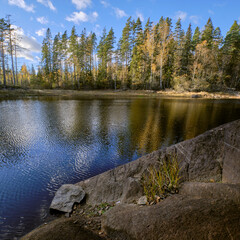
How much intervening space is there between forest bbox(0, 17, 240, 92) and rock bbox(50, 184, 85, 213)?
146 ft

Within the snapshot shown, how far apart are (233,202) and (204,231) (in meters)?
0.55

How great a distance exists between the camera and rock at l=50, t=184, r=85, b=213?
4111 mm

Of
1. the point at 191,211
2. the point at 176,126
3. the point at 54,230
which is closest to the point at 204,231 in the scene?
the point at 191,211

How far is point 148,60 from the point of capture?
48.5 metres

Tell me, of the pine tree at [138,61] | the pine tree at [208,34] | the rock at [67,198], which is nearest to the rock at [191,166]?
the rock at [67,198]

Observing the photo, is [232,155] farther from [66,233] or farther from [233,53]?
[233,53]

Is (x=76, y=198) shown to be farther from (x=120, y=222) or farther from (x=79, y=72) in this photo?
(x=79, y=72)

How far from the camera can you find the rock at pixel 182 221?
1778 millimetres

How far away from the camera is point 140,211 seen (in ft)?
8.26

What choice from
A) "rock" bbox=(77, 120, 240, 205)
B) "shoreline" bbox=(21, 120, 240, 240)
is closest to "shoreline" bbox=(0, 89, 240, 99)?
"rock" bbox=(77, 120, 240, 205)

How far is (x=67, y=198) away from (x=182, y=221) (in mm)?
3343

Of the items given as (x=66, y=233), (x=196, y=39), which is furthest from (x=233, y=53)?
(x=66, y=233)

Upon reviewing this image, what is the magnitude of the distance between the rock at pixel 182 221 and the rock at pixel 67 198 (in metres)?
1.96

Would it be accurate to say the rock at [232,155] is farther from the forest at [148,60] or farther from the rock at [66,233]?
the forest at [148,60]
